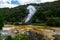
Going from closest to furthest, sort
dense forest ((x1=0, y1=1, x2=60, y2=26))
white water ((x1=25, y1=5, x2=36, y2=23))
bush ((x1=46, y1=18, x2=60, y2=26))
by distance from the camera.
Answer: bush ((x1=46, y1=18, x2=60, y2=26)) → dense forest ((x1=0, y1=1, x2=60, y2=26)) → white water ((x1=25, y1=5, x2=36, y2=23))

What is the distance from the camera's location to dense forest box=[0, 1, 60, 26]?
11933 millimetres

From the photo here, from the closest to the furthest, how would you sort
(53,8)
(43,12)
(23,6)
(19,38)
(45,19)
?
(19,38) < (45,19) < (43,12) < (53,8) < (23,6)

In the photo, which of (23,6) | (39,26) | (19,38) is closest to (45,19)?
(39,26)

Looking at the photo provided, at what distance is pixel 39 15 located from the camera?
496 inches

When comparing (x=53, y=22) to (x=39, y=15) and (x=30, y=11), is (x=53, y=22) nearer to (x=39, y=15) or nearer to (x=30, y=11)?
(x=39, y=15)

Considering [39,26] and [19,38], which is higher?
[19,38]

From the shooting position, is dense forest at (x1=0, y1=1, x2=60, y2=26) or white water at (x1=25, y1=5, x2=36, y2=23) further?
white water at (x1=25, y1=5, x2=36, y2=23)

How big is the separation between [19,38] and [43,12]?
7.35 metres

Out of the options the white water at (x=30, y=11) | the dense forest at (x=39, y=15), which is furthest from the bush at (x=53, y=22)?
the white water at (x=30, y=11)

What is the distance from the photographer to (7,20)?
1334cm

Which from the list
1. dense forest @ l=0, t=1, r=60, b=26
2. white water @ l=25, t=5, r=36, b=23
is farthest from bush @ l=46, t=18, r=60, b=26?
white water @ l=25, t=5, r=36, b=23

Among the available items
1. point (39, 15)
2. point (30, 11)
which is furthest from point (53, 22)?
point (30, 11)

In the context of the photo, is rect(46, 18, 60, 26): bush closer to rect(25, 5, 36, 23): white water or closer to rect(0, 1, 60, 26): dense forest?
rect(0, 1, 60, 26): dense forest

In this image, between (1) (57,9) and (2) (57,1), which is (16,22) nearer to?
(1) (57,9)
